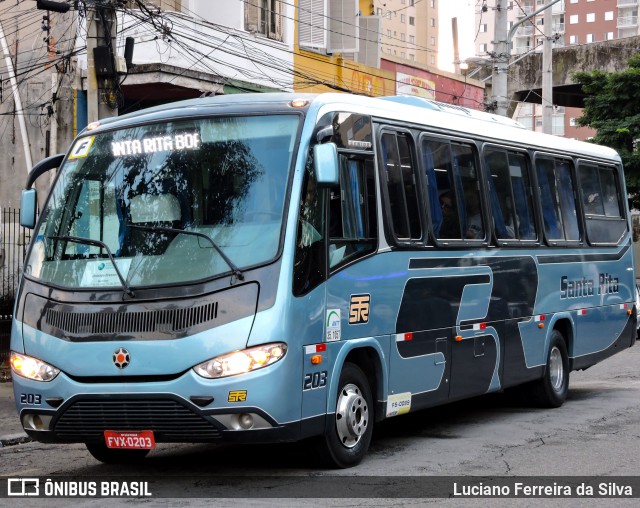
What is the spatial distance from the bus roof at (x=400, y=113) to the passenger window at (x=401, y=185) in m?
0.23

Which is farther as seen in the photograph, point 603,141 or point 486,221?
point 603,141

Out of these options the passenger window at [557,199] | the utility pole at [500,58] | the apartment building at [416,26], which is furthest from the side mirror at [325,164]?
the apartment building at [416,26]

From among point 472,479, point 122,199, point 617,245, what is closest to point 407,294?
point 472,479

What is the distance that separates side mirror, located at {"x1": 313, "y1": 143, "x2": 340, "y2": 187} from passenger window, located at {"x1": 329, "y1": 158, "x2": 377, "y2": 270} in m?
0.48

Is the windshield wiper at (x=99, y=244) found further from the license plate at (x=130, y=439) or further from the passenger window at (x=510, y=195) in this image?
the passenger window at (x=510, y=195)

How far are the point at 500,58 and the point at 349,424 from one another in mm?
18580

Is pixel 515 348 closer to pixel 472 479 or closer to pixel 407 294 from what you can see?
pixel 407 294

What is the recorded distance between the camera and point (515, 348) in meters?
12.5

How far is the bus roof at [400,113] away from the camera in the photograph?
9.15 m

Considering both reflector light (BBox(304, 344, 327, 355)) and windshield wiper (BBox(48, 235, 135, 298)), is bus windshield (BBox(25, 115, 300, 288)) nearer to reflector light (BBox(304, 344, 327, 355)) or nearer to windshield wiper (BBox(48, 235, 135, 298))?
windshield wiper (BBox(48, 235, 135, 298))

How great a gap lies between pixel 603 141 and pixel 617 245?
59.0 feet

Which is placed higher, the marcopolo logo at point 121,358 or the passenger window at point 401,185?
the passenger window at point 401,185

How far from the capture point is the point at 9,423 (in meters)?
12.8

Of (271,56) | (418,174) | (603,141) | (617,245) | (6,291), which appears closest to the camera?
(418,174)
